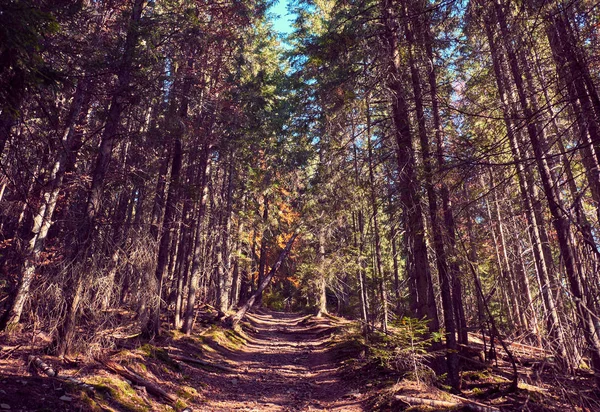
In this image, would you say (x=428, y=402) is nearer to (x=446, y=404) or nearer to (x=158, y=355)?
(x=446, y=404)

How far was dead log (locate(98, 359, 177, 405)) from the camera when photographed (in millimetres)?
7375

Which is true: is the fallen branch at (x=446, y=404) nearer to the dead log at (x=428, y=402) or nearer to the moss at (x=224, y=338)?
the dead log at (x=428, y=402)

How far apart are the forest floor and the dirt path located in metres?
0.03

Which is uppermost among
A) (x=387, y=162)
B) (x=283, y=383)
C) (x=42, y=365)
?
(x=387, y=162)

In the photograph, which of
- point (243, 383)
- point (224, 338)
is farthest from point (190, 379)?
point (224, 338)

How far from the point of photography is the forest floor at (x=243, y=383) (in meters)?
5.59

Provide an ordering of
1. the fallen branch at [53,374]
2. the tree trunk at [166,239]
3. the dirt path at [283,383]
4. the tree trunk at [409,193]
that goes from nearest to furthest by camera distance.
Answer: the fallen branch at [53,374], the tree trunk at [409,193], the dirt path at [283,383], the tree trunk at [166,239]

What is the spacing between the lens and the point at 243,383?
10.4 meters

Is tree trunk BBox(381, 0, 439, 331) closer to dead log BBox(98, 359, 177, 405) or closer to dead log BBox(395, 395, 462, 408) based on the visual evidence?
dead log BBox(395, 395, 462, 408)

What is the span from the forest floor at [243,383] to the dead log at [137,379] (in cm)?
2

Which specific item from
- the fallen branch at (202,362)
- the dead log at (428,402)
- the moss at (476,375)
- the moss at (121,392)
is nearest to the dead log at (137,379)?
the moss at (121,392)

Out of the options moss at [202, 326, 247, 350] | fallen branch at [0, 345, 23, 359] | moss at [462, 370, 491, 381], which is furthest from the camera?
moss at [202, 326, 247, 350]

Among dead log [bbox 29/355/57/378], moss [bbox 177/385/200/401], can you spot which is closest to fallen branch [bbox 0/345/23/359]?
dead log [bbox 29/355/57/378]

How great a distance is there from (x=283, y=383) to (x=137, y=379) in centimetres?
444
